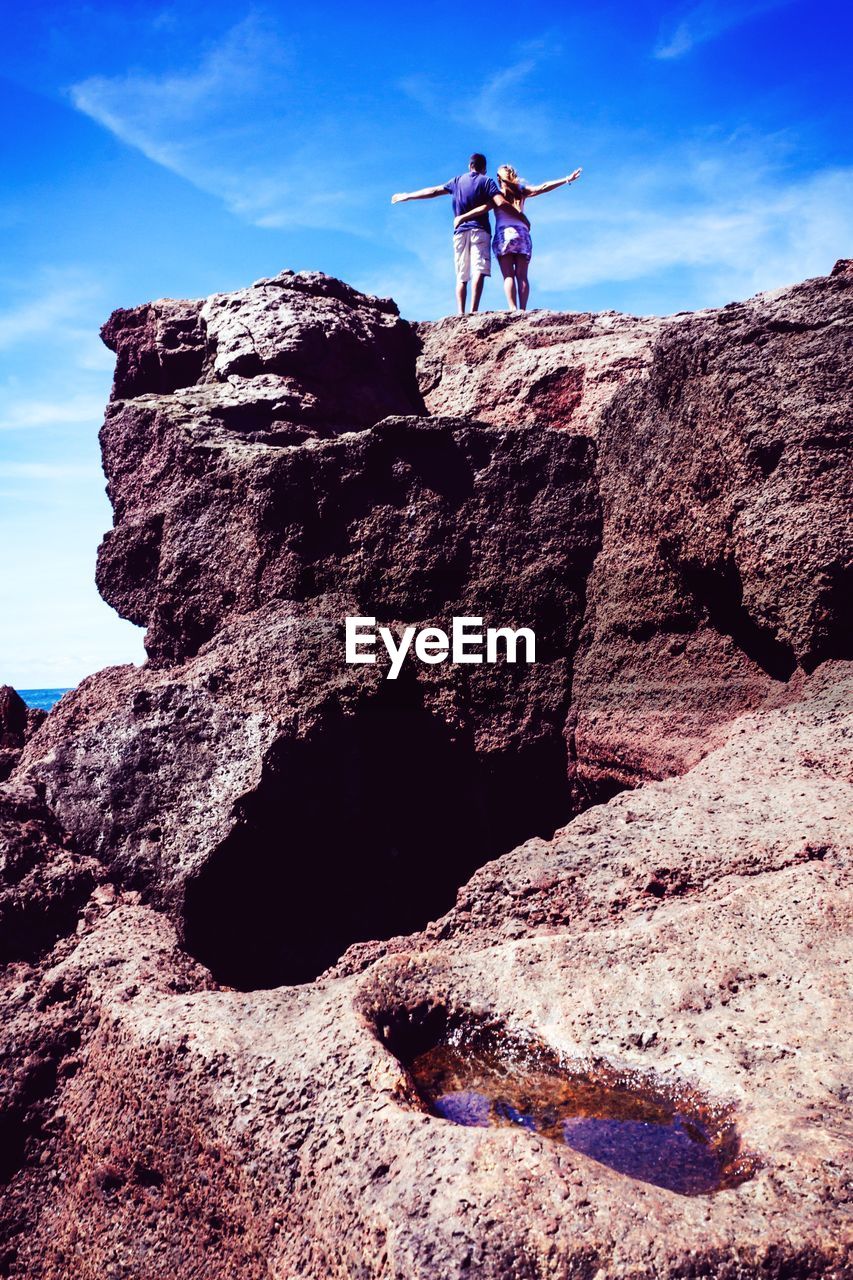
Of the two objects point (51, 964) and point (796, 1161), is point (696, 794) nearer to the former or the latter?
point (796, 1161)

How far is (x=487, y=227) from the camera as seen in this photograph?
8023mm

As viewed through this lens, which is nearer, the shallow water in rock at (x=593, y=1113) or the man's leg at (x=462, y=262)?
the shallow water in rock at (x=593, y=1113)

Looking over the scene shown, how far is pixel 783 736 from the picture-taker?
390 centimetres

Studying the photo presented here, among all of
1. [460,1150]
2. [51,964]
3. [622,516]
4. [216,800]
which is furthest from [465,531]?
[460,1150]

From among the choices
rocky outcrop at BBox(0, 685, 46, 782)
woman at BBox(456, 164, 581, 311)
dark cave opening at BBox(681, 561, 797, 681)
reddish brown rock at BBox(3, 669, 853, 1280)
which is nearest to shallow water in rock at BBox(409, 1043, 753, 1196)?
reddish brown rock at BBox(3, 669, 853, 1280)

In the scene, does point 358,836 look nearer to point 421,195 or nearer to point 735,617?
point 735,617

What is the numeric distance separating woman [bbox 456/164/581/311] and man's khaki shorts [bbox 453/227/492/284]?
0.10 meters

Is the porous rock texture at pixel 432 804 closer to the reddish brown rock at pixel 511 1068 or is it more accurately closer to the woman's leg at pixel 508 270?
the reddish brown rock at pixel 511 1068

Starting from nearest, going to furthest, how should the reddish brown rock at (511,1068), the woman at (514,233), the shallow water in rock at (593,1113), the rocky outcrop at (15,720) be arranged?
the reddish brown rock at (511,1068) → the shallow water in rock at (593,1113) → the rocky outcrop at (15,720) → the woman at (514,233)

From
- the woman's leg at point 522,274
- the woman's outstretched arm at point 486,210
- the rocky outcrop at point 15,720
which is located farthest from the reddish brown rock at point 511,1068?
the woman's outstretched arm at point 486,210

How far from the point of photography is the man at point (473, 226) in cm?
796

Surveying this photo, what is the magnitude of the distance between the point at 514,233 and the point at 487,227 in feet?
0.85

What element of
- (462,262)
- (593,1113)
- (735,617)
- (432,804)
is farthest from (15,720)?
(462,262)

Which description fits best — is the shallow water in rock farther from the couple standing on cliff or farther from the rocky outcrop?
the couple standing on cliff
